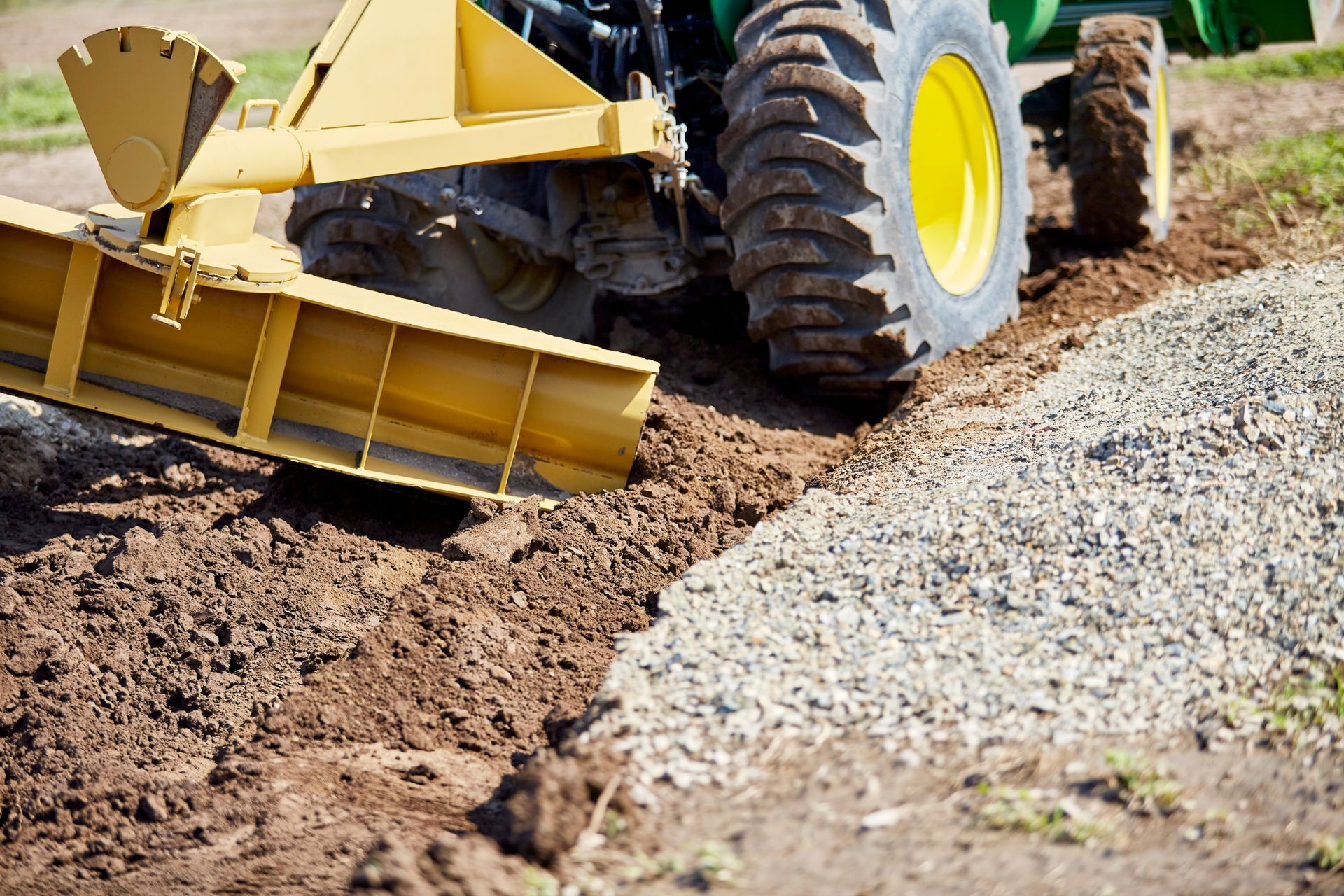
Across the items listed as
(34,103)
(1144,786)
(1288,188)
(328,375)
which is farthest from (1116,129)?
(34,103)

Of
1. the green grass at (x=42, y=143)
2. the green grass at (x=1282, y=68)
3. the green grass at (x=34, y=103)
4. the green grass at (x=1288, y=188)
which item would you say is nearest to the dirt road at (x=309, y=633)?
the green grass at (x=1288, y=188)

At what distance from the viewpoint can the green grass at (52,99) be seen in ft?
37.1

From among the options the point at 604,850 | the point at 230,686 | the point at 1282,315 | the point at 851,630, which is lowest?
the point at 230,686

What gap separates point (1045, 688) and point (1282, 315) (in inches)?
109

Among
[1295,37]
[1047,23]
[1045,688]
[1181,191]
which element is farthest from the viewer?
[1181,191]

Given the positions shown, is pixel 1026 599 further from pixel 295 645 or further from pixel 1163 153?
pixel 1163 153

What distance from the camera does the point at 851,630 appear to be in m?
2.91

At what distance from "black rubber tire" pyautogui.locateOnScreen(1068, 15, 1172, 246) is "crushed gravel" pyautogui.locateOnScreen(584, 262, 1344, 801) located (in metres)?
2.76

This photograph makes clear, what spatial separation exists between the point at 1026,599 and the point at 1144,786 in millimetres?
666

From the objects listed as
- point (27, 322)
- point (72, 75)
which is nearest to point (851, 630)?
point (72, 75)

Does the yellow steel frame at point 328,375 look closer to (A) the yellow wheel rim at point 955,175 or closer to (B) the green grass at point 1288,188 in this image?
(A) the yellow wheel rim at point 955,175

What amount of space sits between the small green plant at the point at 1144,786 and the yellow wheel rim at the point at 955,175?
118 inches

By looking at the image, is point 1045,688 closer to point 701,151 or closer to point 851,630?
point 851,630

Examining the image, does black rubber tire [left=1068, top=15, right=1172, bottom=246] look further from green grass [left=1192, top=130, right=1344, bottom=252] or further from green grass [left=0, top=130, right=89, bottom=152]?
green grass [left=0, top=130, right=89, bottom=152]
